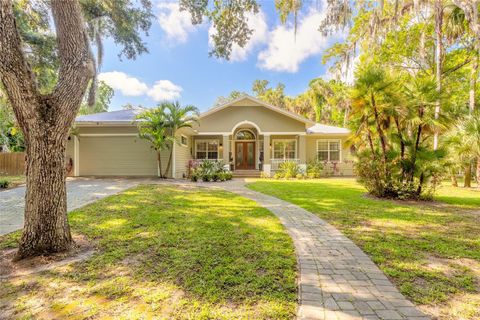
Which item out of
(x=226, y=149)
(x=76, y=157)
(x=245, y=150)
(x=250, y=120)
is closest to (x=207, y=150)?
(x=226, y=149)

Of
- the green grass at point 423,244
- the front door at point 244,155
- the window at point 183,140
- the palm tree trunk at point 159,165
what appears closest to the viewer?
the green grass at point 423,244

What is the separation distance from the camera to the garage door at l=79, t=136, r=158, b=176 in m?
14.5

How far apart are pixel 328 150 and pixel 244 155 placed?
6.86 metres

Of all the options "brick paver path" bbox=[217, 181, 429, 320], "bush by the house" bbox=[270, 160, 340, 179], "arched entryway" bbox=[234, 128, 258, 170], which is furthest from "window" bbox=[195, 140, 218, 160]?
"brick paver path" bbox=[217, 181, 429, 320]

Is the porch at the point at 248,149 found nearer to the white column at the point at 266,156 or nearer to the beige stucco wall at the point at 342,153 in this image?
the white column at the point at 266,156

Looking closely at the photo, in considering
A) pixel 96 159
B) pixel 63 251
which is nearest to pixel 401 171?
pixel 63 251

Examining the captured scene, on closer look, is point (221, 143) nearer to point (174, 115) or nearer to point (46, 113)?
point (174, 115)

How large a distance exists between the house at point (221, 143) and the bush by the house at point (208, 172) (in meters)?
1.39

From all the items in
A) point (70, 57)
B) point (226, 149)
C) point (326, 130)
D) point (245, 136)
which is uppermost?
point (326, 130)

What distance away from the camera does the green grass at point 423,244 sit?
257cm

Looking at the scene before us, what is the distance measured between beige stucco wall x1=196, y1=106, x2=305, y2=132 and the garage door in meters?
4.69

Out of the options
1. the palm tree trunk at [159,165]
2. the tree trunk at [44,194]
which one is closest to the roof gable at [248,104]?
the palm tree trunk at [159,165]

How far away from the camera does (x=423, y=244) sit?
13.4ft

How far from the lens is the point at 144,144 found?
48.2ft
